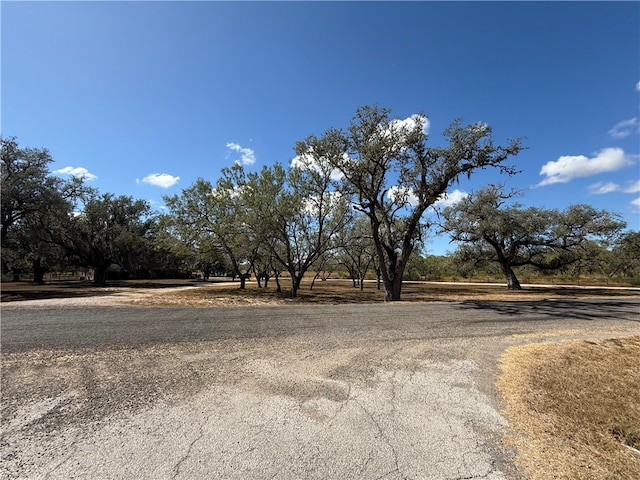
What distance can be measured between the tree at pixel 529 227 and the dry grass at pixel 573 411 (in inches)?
991

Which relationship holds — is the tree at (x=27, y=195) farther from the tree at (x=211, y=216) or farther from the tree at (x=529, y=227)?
the tree at (x=529, y=227)

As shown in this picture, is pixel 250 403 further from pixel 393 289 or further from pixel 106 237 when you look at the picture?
pixel 106 237

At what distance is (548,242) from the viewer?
33.0 metres

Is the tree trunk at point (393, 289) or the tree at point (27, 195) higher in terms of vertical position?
the tree at point (27, 195)

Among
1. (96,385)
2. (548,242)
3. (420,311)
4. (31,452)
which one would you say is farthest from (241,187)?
(548,242)

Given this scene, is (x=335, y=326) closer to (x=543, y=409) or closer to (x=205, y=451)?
(x=543, y=409)

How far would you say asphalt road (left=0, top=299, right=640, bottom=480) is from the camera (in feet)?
9.59

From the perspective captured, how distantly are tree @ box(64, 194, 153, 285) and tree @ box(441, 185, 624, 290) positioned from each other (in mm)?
34855

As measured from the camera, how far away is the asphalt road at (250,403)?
2922mm

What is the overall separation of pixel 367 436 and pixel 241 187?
19886 mm

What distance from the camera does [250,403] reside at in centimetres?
414

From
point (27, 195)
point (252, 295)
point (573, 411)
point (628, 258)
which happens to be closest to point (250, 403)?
point (573, 411)

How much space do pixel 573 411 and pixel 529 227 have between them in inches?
1305

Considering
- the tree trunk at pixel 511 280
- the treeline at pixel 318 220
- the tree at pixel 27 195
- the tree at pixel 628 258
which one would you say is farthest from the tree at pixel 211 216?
the tree at pixel 628 258
